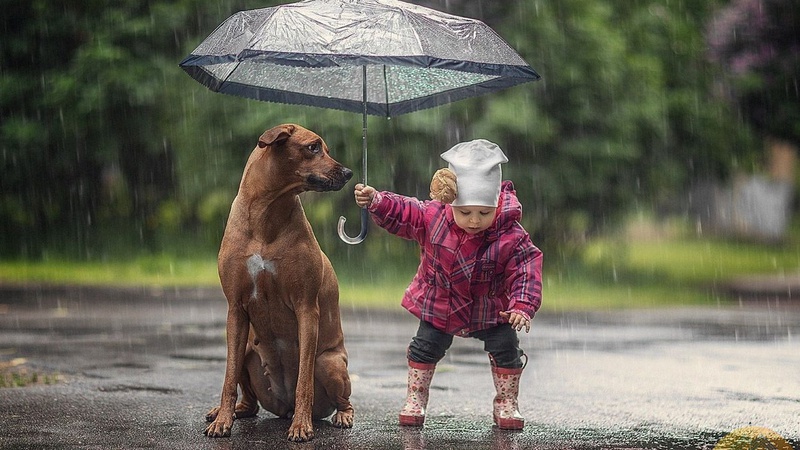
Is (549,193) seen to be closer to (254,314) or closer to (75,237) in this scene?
(75,237)

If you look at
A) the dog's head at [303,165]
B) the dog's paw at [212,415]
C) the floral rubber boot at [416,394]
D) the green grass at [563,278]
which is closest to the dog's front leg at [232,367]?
the dog's paw at [212,415]

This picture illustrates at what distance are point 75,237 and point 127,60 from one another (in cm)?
351

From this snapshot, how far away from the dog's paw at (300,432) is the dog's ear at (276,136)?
1413 millimetres

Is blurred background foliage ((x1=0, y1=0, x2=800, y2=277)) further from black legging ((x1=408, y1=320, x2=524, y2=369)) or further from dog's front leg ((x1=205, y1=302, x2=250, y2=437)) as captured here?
dog's front leg ((x1=205, y1=302, x2=250, y2=437))

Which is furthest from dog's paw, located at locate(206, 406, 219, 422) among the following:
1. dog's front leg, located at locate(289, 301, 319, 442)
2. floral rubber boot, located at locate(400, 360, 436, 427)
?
floral rubber boot, located at locate(400, 360, 436, 427)

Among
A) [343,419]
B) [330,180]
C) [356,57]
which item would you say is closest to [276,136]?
[330,180]

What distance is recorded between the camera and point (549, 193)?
16.4m

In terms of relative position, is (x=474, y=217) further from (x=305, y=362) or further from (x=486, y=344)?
(x=305, y=362)

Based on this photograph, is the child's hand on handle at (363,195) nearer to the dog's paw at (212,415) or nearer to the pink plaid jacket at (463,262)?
the pink plaid jacket at (463,262)

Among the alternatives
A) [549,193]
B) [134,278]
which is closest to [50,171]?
[134,278]

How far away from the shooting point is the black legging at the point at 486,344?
20.4 ft

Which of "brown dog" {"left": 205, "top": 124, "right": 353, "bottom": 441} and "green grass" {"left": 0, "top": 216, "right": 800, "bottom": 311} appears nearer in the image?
"brown dog" {"left": 205, "top": 124, "right": 353, "bottom": 441}

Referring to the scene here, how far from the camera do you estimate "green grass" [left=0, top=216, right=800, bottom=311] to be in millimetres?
14766

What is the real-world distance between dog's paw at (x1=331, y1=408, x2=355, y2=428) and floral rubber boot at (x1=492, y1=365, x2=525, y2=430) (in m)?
0.80
